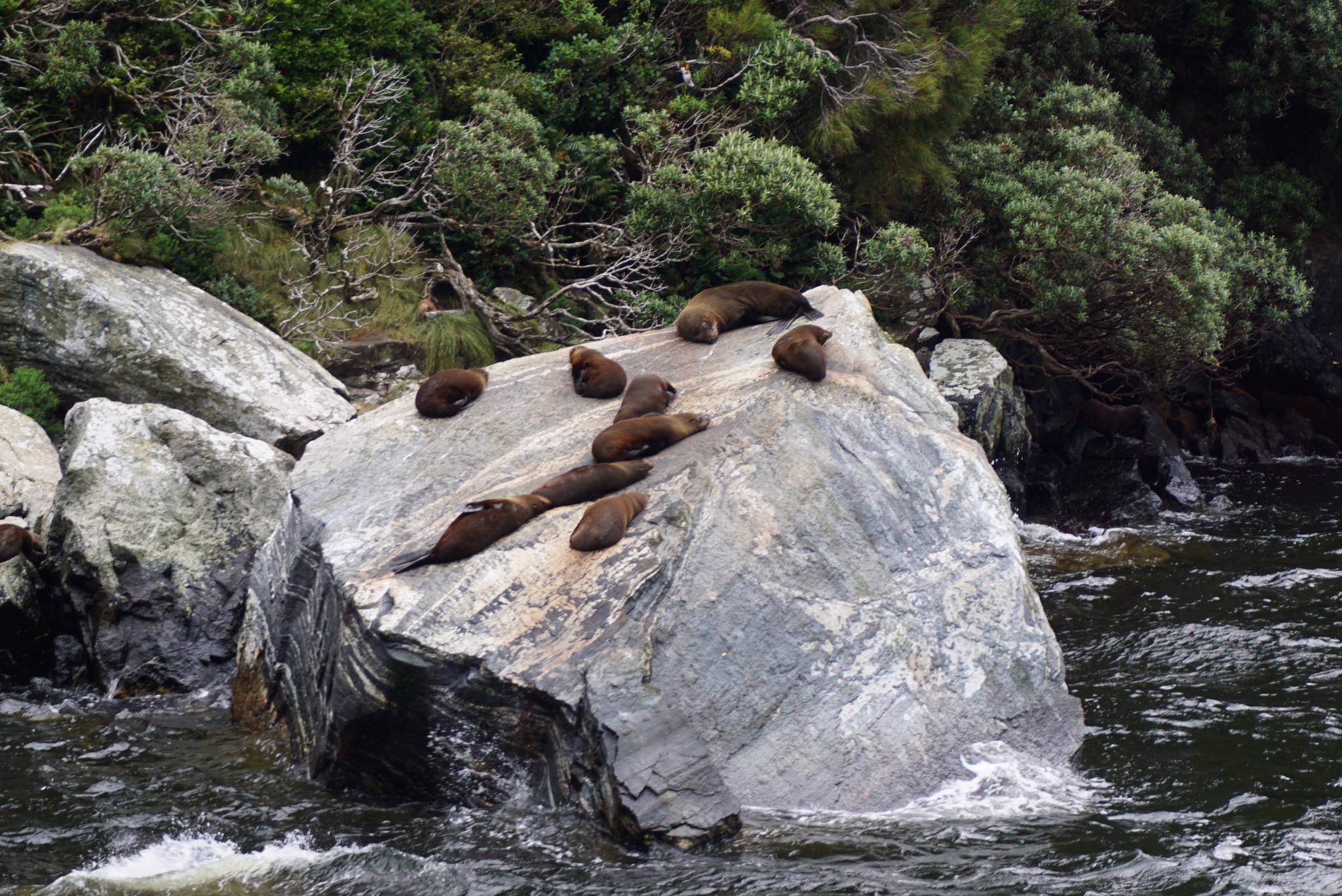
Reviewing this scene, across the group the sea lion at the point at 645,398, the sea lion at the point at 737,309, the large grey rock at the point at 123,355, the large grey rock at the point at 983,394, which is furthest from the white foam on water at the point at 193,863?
the large grey rock at the point at 983,394

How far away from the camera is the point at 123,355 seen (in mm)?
9289

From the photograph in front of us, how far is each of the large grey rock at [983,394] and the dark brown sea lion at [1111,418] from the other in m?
1.66

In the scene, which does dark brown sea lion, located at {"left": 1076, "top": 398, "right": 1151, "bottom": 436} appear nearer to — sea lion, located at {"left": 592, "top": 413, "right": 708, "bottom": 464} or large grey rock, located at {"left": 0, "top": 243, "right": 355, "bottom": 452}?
sea lion, located at {"left": 592, "top": 413, "right": 708, "bottom": 464}

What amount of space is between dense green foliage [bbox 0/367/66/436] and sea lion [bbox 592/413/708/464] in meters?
5.55

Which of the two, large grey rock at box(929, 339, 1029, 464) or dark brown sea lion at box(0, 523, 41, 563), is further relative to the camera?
large grey rock at box(929, 339, 1029, 464)

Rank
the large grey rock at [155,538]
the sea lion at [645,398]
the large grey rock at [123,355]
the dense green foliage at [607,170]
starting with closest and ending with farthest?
the sea lion at [645,398], the large grey rock at [155,538], the large grey rock at [123,355], the dense green foliage at [607,170]

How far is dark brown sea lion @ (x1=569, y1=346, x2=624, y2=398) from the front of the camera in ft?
25.2

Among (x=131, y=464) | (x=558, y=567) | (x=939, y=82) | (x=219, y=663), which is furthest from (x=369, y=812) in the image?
(x=939, y=82)

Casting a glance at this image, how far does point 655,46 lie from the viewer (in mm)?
13367

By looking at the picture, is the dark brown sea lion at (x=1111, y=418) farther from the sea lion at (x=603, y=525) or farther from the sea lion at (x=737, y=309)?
the sea lion at (x=603, y=525)

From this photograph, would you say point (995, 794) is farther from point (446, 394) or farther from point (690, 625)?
point (446, 394)

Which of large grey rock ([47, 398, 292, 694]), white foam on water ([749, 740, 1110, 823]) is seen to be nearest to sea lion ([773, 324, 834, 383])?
white foam on water ([749, 740, 1110, 823])

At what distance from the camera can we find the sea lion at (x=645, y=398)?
23.4 feet

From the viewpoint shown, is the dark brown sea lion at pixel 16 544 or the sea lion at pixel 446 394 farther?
the sea lion at pixel 446 394
